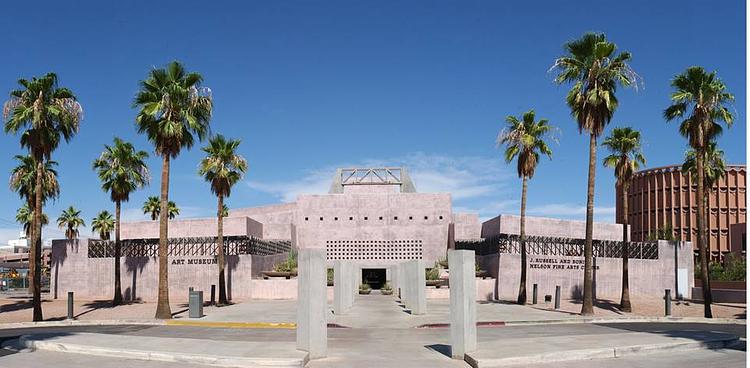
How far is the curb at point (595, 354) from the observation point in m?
14.5

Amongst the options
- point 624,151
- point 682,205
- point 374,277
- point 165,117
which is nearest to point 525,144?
point 624,151

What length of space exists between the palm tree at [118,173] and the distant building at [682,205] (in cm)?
7785

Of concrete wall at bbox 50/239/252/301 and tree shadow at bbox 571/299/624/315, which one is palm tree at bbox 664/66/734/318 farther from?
concrete wall at bbox 50/239/252/301

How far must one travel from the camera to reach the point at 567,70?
31.6m

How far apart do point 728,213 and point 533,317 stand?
85386 mm

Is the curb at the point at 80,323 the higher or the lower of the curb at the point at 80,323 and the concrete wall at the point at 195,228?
the lower

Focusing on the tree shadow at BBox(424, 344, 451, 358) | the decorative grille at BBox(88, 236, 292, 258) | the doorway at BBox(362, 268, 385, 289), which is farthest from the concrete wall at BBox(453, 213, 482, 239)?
the tree shadow at BBox(424, 344, 451, 358)

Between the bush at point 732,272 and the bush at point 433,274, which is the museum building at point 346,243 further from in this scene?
the bush at point 732,272

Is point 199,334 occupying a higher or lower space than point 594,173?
lower

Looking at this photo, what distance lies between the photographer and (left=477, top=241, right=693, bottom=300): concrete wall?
46938mm

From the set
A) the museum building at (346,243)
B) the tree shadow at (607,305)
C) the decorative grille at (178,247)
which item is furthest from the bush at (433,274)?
the decorative grille at (178,247)

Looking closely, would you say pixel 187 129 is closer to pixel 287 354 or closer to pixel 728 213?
pixel 287 354

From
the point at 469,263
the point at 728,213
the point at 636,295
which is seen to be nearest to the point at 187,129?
the point at 469,263

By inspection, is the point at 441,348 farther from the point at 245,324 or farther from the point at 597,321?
the point at 597,321
